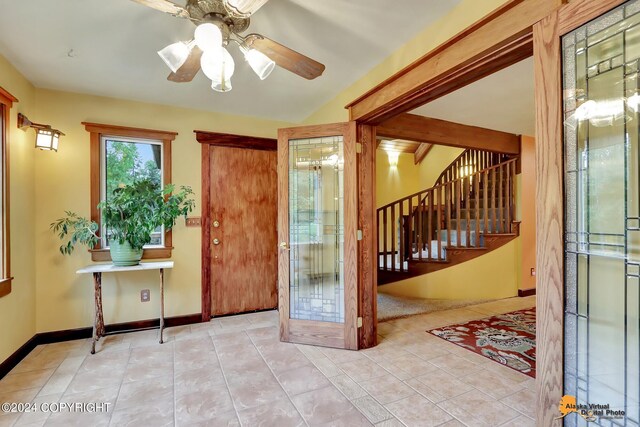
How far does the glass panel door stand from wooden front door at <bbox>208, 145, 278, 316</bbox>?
3.22m

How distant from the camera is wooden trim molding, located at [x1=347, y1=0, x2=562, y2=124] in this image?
4.88 feet

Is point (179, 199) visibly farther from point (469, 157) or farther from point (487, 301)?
point (469, 157)

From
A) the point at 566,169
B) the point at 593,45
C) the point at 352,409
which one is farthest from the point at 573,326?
the point at 352,409

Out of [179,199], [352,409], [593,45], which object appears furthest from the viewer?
[179,199]

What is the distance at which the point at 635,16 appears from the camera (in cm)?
112

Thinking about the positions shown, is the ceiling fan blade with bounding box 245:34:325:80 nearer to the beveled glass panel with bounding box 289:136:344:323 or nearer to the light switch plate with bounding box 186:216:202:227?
the beveled glass panel with bounding box 289:136:344:323

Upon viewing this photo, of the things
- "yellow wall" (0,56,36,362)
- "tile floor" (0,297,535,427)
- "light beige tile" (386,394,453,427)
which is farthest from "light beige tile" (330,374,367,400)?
"yellow wall" (0,56,36,362)

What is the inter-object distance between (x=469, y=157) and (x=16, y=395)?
6558 millimetres

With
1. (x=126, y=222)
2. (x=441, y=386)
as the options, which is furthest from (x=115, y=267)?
(x=441, y=386)

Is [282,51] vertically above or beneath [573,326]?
above

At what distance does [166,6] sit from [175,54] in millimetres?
212

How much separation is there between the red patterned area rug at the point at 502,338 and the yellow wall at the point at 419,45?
257 cm

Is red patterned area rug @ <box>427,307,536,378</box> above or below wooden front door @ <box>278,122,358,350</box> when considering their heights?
below

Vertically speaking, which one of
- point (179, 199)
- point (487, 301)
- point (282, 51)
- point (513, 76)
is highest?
point (513, 76)
